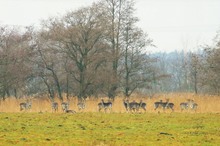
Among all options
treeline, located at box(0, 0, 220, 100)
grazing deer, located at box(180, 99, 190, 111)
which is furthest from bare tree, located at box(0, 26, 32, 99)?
grazing deer, located at box(180, 99, 190, 111)

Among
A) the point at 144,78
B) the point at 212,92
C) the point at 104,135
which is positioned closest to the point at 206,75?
the point at 212,92

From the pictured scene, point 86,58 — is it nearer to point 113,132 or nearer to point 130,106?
point 130,106

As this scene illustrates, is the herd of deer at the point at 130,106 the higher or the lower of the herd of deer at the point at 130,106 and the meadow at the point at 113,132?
the higher

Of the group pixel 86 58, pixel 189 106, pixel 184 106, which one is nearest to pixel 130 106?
pixel 184 106

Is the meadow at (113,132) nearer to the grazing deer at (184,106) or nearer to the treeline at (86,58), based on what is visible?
the grazing deer at (184,106)

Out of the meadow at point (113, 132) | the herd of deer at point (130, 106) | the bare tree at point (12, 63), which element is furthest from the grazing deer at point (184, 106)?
the bare tree at point (12, 63)

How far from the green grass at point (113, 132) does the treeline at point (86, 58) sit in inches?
906

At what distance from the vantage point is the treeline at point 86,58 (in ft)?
172

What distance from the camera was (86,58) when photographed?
52.9 metres

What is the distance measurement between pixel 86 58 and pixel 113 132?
99.5ft

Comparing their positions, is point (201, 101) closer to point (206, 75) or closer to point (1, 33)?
point (206, 75)

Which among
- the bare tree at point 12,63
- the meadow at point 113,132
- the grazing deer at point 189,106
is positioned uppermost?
the bare tree at point 12,63

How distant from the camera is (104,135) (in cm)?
2162

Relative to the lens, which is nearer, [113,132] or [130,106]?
[113,132]
